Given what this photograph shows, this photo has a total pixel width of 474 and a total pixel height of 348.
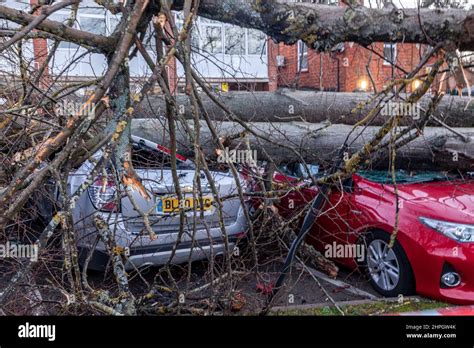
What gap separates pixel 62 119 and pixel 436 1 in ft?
8.57

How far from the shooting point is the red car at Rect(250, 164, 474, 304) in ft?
13.5

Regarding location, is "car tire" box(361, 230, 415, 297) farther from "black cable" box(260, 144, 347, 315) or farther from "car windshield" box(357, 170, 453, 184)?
"black cable" box(260, 144, 347, 315)

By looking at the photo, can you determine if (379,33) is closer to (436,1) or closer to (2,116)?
(436,1)

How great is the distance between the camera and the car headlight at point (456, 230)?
162 inches

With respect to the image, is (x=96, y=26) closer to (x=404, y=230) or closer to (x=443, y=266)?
(x=404, y=230)

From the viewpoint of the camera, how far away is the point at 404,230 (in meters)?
4.42

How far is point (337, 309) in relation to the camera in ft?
12.9

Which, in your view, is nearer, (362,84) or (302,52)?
(302,52)

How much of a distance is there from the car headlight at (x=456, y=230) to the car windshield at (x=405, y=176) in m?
0.82

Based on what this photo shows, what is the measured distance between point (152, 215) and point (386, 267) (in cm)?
246

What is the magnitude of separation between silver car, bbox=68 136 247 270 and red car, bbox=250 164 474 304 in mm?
629

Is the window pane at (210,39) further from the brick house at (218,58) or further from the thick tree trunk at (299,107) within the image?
the thick tree trunk at (299,107)

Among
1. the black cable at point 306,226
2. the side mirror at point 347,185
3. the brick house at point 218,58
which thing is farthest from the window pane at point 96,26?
the side mirror at point 347,185

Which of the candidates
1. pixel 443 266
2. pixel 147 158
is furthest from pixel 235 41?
pixel 443 266
